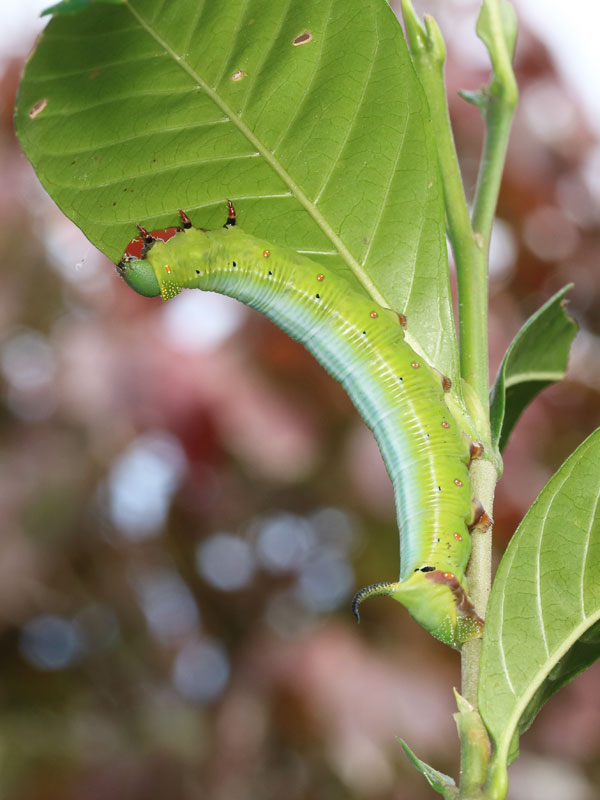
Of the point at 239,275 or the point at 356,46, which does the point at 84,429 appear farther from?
the point at 356,46

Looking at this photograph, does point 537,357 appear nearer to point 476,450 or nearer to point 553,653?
point 476,450

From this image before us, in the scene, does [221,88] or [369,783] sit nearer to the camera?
[221,88]

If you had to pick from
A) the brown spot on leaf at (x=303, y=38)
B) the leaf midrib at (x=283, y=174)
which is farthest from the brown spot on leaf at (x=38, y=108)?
the brown spot on leaf at (x=303, y=38)

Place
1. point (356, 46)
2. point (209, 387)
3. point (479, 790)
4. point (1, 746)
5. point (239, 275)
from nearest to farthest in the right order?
point (479, 790), point (356, 46), point (239, 275), point (209, 387), point (1, 746)

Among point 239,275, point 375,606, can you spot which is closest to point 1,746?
point 375,606

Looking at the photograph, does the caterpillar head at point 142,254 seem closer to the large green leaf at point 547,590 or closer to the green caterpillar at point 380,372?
the green caterpillar at point 380,372

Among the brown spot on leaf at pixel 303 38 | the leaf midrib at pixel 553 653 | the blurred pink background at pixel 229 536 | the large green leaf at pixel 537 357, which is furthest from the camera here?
the blurred pink background at pixel 229 536

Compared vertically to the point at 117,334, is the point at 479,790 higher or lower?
higher

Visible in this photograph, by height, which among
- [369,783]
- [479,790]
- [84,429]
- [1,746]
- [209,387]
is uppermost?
[479,790]
